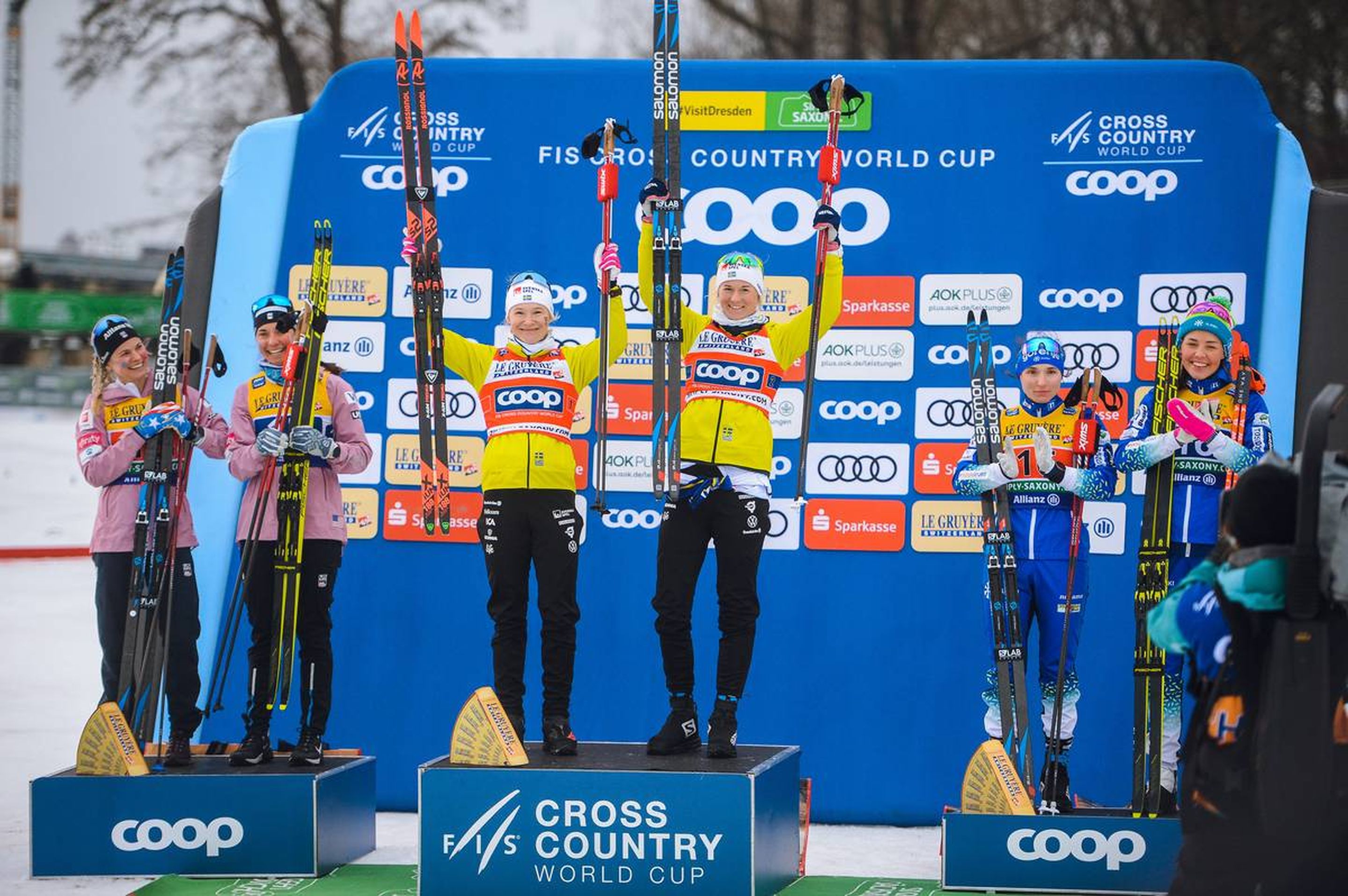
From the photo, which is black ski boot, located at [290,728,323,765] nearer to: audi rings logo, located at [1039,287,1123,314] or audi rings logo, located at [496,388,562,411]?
audi rings logo, located at [496,388,562,411]

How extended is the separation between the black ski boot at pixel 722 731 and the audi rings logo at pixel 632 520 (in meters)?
1.46

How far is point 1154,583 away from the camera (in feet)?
16.9

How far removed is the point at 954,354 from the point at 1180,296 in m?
0.93

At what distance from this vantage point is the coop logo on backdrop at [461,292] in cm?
653

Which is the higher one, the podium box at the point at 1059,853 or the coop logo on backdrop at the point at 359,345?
the coop logo on backdrop at the point at 359,345

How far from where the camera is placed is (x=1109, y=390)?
217 inches

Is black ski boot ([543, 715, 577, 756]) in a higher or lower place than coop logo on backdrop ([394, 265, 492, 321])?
lower

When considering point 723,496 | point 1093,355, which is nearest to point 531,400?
point 723,496

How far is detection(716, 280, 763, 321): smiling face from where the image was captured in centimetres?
518

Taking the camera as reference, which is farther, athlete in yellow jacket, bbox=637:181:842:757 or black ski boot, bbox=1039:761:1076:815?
black ski boot, bbox=1039:761:1076:815

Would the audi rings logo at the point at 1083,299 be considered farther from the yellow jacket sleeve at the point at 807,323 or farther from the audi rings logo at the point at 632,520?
the audi rings logo at the point at 632,520

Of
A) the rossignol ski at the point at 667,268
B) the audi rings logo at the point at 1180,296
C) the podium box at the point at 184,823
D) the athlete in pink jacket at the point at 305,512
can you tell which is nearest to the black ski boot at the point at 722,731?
the rossignol ski at the point at 667,268

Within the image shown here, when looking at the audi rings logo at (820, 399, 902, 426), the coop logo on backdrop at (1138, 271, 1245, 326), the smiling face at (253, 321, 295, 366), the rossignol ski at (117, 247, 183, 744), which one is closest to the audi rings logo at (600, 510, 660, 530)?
the audi rings logo at (820, 399, 902, 426)

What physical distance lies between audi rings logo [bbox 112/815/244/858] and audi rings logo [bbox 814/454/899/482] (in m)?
2.70
